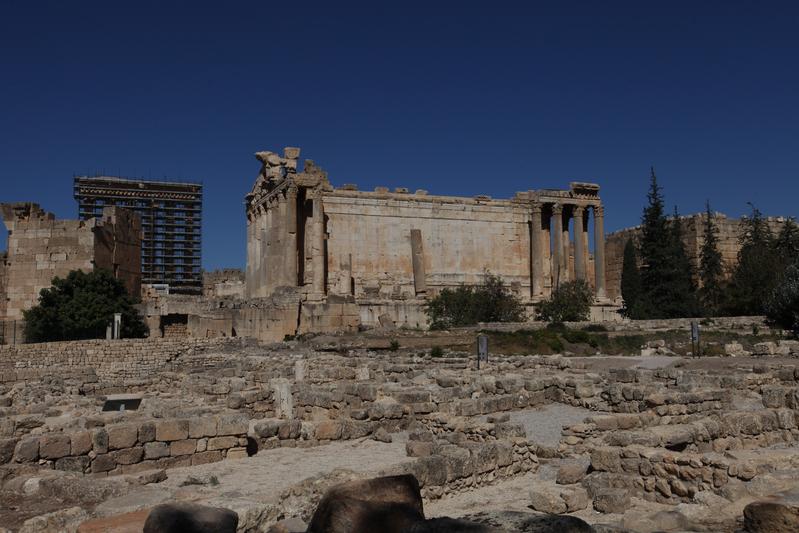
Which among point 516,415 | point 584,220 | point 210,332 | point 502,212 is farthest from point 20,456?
point 584,220

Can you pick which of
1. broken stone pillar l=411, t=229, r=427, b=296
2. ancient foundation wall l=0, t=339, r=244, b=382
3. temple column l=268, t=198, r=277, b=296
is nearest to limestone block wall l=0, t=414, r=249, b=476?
ancient foundation wall l=0, t=339, r=244, b=382

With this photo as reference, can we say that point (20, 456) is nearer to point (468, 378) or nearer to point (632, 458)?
point (632, 458)

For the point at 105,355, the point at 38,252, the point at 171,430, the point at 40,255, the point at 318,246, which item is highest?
the point at 318,246

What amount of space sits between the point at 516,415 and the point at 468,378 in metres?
3.52

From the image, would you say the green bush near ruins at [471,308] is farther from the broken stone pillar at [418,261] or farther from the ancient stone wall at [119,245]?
the ancient stone wall at [119,245]

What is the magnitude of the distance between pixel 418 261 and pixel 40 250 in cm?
2245

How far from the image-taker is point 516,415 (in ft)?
47.2

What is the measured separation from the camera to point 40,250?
139 feet

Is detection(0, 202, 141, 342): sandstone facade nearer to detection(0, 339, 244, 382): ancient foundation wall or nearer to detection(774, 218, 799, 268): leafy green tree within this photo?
detection(0, 339, 244, 382): ancient foundation wall

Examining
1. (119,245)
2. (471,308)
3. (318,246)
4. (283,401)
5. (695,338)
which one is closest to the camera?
(283,401)

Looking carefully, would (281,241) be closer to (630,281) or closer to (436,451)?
(630,281)

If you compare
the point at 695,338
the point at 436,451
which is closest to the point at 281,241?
the point at 695,338

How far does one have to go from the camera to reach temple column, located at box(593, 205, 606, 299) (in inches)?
1827

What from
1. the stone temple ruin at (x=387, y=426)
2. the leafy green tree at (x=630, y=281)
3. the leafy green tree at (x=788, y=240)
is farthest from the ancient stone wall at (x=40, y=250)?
the leafy green tree at (x=788, y=240)
